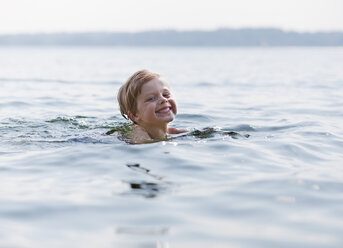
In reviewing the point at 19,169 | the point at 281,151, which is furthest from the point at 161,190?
the point at 281,151

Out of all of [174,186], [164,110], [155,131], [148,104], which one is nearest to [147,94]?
[148,104]

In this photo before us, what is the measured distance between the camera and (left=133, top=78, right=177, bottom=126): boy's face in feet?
20.8

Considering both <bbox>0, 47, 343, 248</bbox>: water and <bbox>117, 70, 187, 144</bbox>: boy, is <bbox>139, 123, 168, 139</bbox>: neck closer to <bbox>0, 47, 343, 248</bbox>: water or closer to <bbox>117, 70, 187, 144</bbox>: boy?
<bbox>117, 70, 187, 144</bbox>: boy

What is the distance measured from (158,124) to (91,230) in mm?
3250

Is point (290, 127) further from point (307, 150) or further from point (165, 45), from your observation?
point (165, 45)

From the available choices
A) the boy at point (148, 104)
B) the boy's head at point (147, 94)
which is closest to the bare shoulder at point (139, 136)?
the boy at point (148, 104)

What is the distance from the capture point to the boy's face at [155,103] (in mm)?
6328

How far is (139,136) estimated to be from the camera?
21.1 ft

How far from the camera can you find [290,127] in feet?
26.2

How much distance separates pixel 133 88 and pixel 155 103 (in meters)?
0.34

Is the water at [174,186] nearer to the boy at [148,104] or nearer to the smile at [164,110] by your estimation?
the boy at [148,104]

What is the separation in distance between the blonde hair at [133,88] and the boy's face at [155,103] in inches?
2.1

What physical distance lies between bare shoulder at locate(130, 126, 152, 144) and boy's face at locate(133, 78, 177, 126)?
0.54 feet

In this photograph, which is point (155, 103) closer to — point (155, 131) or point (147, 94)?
point (147, 94)
